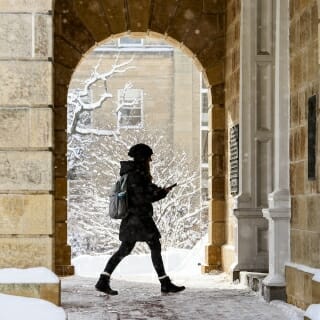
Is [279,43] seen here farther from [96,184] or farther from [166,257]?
[96,184]

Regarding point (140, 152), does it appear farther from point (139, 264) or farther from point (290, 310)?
point (139, 264)

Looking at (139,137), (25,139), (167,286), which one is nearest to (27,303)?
(25,139)

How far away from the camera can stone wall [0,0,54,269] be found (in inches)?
294

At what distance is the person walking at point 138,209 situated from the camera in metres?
9.90

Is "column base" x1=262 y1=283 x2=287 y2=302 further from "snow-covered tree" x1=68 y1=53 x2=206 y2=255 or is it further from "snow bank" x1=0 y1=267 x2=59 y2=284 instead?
"snow-covered tree" x1=68 y1=53 x2=206 y2=255

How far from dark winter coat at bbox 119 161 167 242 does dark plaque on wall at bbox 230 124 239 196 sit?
2.68 metres

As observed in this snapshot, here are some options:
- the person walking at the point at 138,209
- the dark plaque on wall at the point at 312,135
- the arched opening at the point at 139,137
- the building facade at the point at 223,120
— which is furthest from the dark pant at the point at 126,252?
the arched opening at the point at 139,137

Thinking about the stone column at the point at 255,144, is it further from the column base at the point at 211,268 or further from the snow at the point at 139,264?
the snow at the point at 139,264

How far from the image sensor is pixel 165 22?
14.6 meters

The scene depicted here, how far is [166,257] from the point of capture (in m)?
19.7

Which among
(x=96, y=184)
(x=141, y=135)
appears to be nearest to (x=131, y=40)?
(x=141, y=135)

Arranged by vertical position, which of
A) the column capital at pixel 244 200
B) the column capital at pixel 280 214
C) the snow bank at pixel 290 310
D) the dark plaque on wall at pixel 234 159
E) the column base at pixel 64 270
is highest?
the dark plaque on wall at pixel 234 159

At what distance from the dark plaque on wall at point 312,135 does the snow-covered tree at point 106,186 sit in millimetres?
15299

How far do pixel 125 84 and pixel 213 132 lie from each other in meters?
18.6
